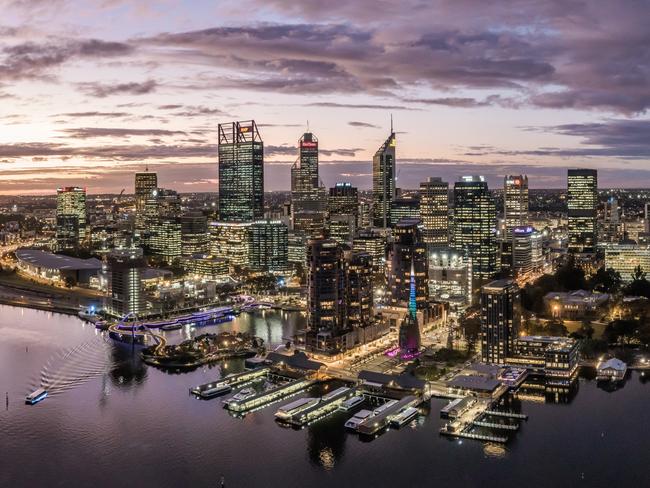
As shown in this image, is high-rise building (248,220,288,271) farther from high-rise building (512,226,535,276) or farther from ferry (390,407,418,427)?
ferry (390,407,418,427)

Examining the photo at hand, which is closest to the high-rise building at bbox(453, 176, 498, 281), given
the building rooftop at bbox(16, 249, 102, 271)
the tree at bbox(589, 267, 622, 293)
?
the tree at bbox(589, 267, 622, 293)

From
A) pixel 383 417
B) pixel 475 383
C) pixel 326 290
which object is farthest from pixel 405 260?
pixel 383 417

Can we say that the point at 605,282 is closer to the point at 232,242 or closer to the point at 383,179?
the point at 232,242

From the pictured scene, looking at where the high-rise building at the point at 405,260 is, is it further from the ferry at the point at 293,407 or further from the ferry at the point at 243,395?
the ferry at the point at 293,407

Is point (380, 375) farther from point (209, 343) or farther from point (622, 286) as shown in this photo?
point (622, 286)

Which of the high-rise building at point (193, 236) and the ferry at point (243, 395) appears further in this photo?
the high-rise building at point (193, 236)

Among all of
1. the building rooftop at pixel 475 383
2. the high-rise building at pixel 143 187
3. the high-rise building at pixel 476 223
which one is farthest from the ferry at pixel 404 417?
the high-rise building at pixel 143 187

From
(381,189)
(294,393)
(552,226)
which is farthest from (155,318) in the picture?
(552,226)
